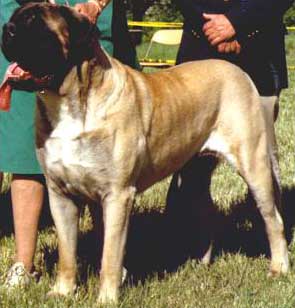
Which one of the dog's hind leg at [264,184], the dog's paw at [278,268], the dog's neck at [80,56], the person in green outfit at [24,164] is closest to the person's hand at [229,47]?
the dog's hind leg at [264,184]

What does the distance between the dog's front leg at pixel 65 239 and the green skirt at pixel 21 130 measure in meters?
0.41

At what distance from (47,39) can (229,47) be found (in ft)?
5.77

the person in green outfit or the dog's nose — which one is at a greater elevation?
the dog's nose

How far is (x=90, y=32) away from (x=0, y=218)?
3.00 metres

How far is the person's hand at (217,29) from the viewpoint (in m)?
5.46

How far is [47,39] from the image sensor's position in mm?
4211

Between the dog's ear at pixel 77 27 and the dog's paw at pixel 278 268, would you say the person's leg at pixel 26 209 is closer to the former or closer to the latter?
the dog's ear at pixel 77 27

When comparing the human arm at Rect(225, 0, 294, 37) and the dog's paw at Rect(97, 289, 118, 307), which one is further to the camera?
the human arm at Rect(225, 0, 294, 37)

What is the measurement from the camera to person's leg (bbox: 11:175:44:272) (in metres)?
5.23

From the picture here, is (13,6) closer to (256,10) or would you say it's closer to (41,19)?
(41,19)

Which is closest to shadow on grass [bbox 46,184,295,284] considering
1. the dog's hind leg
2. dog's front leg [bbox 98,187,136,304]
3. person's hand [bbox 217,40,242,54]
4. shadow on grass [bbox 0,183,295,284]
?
shadow on grass [bbox 0,183,295,284]

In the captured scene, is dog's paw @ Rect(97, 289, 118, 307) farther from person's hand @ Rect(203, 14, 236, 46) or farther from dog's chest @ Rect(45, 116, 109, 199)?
person's hand @ Rect(203, 14, 236, 46)

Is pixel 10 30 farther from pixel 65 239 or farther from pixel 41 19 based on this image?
pixel 65 239

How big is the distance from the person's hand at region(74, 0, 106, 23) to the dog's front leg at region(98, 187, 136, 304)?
1.01m
